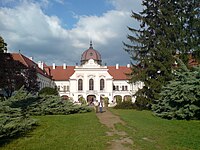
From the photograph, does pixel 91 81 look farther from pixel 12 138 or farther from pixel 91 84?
pixel 12 138

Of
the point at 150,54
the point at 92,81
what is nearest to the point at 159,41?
the point at 150,54

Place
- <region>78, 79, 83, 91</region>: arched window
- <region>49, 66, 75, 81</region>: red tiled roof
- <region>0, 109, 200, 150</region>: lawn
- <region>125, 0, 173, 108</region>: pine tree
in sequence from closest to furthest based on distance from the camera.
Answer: <region>0, 109, 200, 150</region>: lawn → <region>125, 0, 173, 108</region>: pine tree → <region>78, 79, 83, 91</region>: arched window → <region>49, 66, 75, 81</region>: red tiled roof

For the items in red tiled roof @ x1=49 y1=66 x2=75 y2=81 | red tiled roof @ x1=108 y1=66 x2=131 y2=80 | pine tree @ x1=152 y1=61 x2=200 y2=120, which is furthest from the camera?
red tiled roof @ x1=49 y1=66 x2=75 y2=81

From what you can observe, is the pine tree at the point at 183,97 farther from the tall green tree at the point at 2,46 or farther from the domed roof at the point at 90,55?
the domed roof at the point at 90,55

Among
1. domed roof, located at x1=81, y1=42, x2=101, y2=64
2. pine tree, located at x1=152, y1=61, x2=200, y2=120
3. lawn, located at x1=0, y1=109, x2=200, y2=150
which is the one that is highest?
domed roof, located at x1=81, y1=42, x2=101, y2=64

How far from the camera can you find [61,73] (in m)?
87.2

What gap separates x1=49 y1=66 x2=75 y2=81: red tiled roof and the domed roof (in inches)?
312

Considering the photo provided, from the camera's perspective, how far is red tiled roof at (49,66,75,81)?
85.6 m

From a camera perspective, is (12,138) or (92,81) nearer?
(12,138)

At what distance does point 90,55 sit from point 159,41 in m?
48.9

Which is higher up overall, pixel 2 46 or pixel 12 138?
pixel 2 46

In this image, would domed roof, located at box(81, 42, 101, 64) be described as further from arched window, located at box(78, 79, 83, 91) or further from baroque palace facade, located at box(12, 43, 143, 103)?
arched window, located at box(78, 79, 83, 91)

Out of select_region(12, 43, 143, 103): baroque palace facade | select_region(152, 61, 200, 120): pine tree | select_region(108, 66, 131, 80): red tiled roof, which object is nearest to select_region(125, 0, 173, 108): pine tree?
select_region(152, 61, 200, 120): pine tree

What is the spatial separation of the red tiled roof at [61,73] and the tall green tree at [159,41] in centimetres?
5373
